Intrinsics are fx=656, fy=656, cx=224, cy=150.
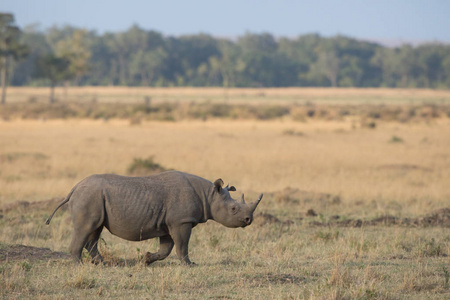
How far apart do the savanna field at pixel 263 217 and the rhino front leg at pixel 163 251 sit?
122 millimetres

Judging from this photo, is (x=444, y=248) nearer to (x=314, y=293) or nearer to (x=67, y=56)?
(x=314, y=293)

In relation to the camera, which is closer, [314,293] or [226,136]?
[314,293]

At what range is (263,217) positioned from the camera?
12422 mm

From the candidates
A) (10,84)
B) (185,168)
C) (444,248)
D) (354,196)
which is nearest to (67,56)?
(10,84)

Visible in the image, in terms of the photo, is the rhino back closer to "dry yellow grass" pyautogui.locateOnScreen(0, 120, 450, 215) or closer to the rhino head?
the rhino head

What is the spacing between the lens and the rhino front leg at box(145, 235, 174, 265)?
829cm

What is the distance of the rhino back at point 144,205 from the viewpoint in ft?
26.2

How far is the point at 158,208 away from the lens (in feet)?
26.5

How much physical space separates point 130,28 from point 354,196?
421ft

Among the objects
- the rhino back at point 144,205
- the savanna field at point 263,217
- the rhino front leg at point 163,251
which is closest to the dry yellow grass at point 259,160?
the savanna field at point 263,217

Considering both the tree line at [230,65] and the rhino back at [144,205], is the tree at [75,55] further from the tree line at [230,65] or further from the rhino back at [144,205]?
the rhino back at [144,205]

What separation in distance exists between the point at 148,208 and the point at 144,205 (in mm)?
61

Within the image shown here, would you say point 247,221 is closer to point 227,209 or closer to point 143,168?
point 227,209

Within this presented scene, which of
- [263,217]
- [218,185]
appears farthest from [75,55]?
[218,185]
